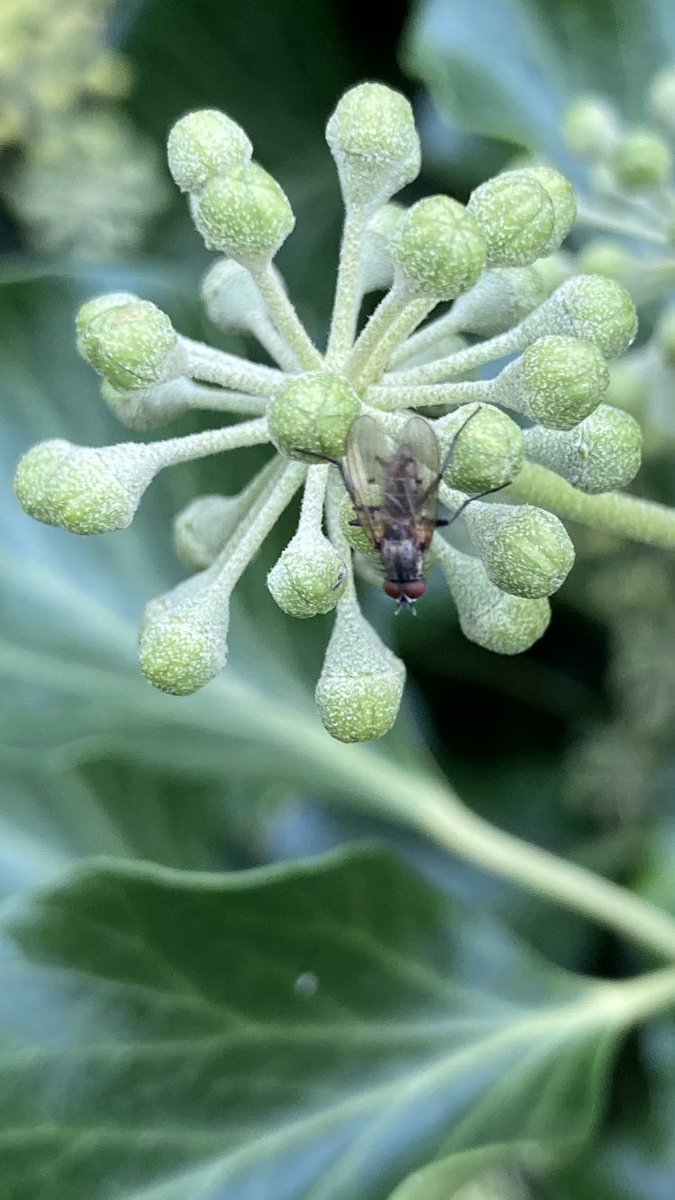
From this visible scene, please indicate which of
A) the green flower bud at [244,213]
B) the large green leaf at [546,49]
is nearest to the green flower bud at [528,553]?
the green flower bud at [244,213]

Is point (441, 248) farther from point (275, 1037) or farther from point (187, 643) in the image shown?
point (275, 1037)


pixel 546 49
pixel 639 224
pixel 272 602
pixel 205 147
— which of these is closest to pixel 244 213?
pixel 205 147

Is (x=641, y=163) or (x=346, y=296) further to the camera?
(x=641, y=163)

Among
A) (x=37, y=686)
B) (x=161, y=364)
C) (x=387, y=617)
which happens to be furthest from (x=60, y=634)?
(x=161, y=364)

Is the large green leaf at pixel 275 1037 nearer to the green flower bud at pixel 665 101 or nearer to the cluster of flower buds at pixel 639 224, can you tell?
the cluster of flower buds at pixel 639 224

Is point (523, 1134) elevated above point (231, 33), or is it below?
below

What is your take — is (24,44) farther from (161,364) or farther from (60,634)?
(161,364)
